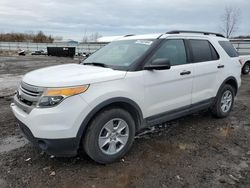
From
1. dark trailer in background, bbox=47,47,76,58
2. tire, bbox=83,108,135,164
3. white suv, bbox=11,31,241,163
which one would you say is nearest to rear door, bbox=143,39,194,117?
white suv, bbox=11,31,241,163

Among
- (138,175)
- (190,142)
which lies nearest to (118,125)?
(138,175)

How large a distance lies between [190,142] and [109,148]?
1.57m

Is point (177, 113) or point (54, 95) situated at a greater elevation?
point (54, 95)

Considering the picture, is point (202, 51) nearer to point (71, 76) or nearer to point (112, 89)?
point (112, 89)

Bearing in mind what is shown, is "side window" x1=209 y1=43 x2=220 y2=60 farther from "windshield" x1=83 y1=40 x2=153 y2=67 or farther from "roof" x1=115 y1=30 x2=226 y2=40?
"windshield" x1=83 y1=40 x2=153 y2=67

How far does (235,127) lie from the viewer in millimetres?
5434

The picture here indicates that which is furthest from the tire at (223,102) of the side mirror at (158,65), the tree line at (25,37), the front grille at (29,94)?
the tree line at (25,37)

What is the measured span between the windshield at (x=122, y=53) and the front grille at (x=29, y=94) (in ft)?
4.05

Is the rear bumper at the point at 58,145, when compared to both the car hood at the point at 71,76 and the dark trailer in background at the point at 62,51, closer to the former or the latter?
the car hood at the point at 71,76

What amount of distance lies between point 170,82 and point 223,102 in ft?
6.67

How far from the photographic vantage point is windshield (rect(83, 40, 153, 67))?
4.22m

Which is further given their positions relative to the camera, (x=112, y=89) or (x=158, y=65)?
(x=158, y=65)

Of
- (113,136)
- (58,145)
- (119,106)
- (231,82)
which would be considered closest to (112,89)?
(119,106)

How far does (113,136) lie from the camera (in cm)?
379
